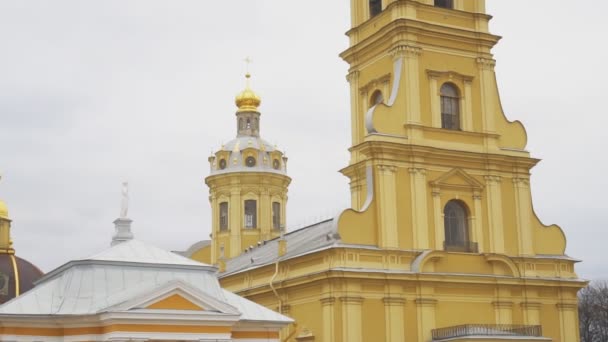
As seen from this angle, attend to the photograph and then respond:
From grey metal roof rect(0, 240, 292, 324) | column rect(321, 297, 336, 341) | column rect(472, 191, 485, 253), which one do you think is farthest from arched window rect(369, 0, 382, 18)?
grey metal roof rect(0, 240, 292, 324)

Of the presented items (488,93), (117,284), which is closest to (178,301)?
(117,284)

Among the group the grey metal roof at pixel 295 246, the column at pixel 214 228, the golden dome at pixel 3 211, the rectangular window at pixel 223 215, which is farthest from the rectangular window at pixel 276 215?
the golden dome at pixel 3 211

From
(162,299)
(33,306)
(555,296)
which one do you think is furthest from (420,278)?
(33,306)

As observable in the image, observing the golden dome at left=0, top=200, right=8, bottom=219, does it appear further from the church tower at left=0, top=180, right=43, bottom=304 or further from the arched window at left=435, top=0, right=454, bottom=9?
the arched window at left=435, top=0, right=454, bottom=9

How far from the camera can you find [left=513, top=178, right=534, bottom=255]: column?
38.0 meters

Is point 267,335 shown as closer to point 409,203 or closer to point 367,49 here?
point 409,203

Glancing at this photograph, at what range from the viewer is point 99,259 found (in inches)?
1040

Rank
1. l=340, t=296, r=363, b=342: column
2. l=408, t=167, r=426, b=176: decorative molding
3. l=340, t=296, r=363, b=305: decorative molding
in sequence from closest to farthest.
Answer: l=340, t=296, r=363, b=342: column < l=340, t=296, r=363, b=305: decorative molding < l=408, t=167, r=426, b=176: decorative molding

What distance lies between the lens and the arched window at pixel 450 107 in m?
38.4

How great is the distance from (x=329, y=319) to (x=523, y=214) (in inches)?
368

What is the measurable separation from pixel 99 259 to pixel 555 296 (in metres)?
19.5

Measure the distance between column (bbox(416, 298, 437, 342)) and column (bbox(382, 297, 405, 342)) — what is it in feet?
2.17

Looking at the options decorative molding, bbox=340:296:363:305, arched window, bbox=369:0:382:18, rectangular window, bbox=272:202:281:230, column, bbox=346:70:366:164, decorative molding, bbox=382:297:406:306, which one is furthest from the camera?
rectangular window, bbox=272:202:281:230

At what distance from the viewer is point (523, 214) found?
3838cm
